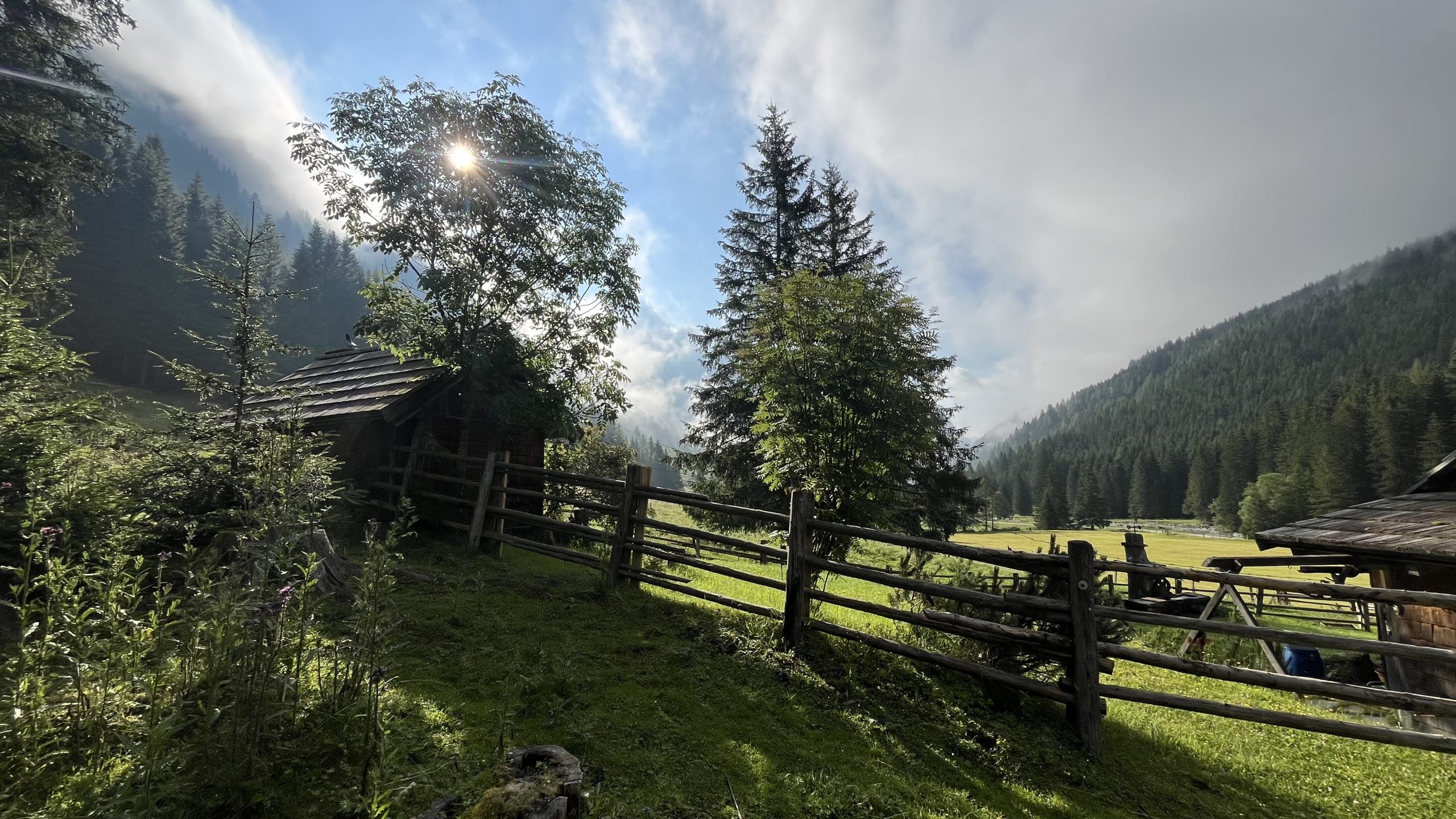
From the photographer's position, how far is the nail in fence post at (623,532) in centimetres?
Result: 834

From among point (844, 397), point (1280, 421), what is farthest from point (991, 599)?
point (1280, 421)

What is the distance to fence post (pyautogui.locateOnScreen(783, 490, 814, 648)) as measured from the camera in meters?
6.46

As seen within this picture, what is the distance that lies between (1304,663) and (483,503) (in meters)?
15.2

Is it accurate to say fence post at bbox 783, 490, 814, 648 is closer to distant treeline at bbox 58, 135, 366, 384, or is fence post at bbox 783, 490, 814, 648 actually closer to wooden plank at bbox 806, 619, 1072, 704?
wooden plank at bbox 806, 619, 1072, 704

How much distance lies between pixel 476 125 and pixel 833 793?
14875 millimetres

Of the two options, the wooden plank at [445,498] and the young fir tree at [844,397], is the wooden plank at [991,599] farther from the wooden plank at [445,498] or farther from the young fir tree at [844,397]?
the wooden plank at [445,498]

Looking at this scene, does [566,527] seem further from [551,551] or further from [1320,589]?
[1320,589]

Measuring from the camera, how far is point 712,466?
1981 centimetres

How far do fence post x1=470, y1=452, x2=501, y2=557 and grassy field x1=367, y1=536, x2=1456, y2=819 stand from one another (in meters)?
3.54

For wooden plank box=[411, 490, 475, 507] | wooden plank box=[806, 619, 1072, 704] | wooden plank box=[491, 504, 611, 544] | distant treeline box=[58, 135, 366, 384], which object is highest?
distant treeline box=[58, 135, 366, 384]

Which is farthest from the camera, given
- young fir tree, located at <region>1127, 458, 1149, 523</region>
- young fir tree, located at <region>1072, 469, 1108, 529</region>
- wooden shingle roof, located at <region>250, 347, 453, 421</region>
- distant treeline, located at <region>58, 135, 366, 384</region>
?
young fir tree, located at <region>1127, 458, 1149, 523</region>

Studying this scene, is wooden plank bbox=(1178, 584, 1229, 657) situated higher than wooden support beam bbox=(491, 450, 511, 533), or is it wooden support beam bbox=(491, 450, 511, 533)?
wooden support beam bbox=(491, 450, 511, 533)

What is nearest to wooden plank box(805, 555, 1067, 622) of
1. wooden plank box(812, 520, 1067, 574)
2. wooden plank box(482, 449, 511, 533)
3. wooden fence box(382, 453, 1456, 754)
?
wooden fence box(382, 453, 1456, 754)

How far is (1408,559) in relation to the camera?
7.71 m
